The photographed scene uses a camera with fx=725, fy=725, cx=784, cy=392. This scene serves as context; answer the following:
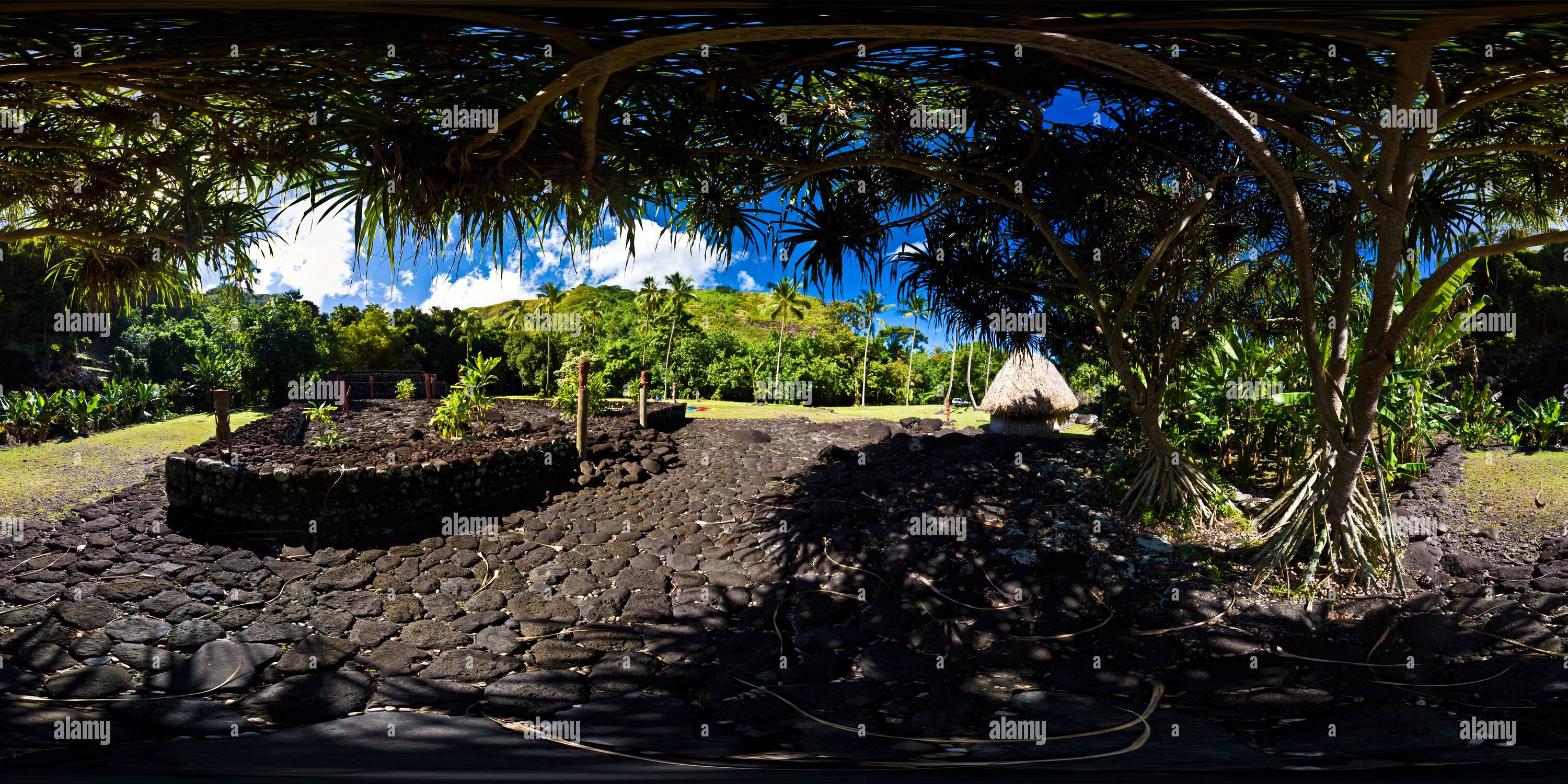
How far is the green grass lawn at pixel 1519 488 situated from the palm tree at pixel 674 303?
56.1 feet

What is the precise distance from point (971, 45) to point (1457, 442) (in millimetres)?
7945

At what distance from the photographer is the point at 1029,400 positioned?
11.5m

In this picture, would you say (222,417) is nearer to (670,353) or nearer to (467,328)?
(670,353)

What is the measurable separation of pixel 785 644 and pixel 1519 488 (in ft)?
A: 22.1

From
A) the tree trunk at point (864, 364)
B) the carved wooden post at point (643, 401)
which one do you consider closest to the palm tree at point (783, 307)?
the tree trunk at point (864, 364)

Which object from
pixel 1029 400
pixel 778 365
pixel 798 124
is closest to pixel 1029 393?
pixel 1029 400

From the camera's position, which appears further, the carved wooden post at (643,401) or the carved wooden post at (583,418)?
the carved wooden post at (643,401)

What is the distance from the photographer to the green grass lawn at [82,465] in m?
6.95

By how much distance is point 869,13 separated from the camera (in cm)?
272

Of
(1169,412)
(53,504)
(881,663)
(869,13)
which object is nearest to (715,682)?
Result: (881,663)

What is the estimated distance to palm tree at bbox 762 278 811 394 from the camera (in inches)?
881

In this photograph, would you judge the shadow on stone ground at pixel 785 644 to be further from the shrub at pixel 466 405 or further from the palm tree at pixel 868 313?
the palm tree at pixel 868 313

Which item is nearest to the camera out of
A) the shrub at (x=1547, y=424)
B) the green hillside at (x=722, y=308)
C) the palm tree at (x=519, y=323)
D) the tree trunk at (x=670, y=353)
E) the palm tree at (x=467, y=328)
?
the shrub at (x=1547, y=424)

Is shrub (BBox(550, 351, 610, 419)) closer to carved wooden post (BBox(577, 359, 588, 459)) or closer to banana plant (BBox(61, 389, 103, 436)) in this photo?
carved wooden post (BBox(577, 359, 588, 459))
